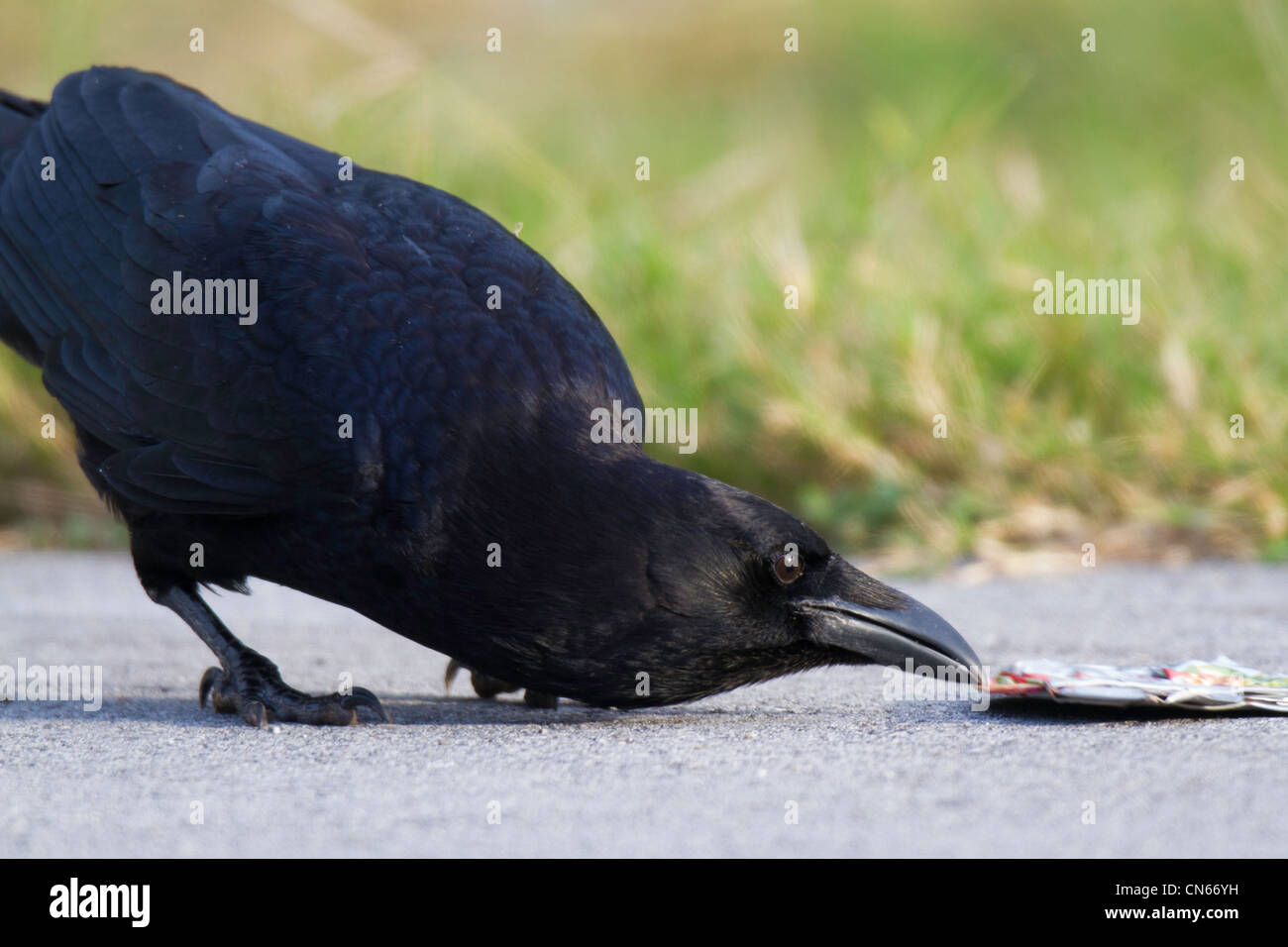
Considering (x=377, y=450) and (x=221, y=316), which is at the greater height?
Result: (x=221, y=316)

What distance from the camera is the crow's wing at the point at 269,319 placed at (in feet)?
11.4

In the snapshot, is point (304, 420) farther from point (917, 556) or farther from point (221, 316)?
point (917, 556)

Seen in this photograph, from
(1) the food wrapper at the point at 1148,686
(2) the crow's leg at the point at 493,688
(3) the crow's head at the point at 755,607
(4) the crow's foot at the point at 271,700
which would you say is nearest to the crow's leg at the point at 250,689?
(4) the crow's foot at the point at 271,700

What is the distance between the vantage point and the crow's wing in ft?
11.4

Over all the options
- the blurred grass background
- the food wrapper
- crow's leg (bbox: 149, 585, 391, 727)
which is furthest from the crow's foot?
the blurred grass background

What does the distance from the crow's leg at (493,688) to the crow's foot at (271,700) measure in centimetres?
30

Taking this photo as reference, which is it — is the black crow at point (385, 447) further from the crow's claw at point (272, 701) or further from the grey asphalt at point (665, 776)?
the grey asphalt at point (665, 776)

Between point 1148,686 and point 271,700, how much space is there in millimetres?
2010

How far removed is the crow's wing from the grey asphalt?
0.61 meters

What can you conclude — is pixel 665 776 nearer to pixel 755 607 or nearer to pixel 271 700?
pixel 755 607

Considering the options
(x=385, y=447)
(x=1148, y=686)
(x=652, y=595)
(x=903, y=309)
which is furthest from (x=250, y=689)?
(x=903, y=309)

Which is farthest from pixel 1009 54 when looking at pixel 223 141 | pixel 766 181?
pixel 223 141

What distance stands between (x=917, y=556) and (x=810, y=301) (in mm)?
1258

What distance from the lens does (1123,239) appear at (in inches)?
281
